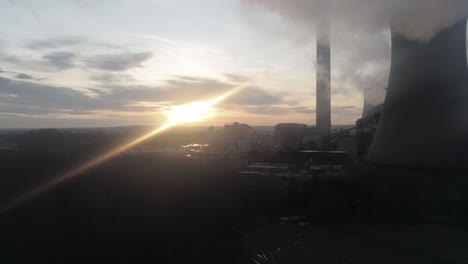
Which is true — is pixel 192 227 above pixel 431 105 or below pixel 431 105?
below

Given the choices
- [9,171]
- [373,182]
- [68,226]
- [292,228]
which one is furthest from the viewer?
[9,171]

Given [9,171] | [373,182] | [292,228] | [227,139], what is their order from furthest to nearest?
1. [227,139]
2. [9,171]
3. [373,182]
4. [292,228]

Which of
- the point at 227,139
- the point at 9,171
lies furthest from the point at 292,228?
the point at 227,139

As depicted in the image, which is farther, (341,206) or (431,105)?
(431,105)

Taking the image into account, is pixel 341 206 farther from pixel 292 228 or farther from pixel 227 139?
pixel 227 139

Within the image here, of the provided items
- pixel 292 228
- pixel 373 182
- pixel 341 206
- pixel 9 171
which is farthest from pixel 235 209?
pixel 9 171

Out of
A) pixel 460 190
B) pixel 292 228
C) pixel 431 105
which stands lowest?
pixel 292 228

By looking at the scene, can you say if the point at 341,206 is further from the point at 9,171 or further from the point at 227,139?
the point at 227,139
